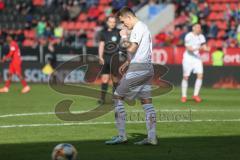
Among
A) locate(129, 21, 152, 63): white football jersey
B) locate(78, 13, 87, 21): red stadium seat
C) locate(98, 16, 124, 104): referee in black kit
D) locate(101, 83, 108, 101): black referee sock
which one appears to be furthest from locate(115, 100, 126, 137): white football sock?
locate(78, 13, 87, 21): red stadium seat

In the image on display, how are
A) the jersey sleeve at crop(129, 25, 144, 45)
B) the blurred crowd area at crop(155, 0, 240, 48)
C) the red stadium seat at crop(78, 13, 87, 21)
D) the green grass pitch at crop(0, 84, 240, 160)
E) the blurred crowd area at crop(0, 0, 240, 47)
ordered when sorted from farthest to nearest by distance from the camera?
the red stadium seat at crop(78, 13, 87, 21), the blurred crowd area at crop(0, 0, 240, 47), the blurred crowd area at crop(155, 0, 240, 48), the jersey sleeve at crop(129, 25, 144, 45), the green grass pitch at crop(0, 84, 240, 160)

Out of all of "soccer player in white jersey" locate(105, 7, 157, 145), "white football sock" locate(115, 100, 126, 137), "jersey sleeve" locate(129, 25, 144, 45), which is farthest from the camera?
"white football sock" locate(115, 100, 126, 137)

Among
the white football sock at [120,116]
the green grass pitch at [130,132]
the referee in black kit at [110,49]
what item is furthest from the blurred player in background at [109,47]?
the white football sock at [120,116]

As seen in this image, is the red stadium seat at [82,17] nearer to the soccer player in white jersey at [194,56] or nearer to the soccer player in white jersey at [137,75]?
the soccer player in white jersey at [194,56]

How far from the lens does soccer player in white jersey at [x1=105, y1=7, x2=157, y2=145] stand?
13.1 meters

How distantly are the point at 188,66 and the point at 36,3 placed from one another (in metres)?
24.0

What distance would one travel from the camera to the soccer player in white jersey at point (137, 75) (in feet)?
43.0

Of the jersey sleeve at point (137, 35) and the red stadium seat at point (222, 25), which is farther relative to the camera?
the red stadium seat at point (222, 25)

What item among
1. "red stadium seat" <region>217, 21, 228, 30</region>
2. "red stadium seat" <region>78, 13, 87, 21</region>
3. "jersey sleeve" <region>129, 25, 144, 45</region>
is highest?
"red stadium seat" <region>78, 13, 87, 21</region>

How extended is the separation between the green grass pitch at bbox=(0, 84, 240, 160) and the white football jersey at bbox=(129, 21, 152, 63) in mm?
1580

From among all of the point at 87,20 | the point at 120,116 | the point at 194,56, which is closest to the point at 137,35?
the point at 120,116

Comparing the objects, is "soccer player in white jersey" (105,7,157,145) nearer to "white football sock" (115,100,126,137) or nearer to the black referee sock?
"white football sock" (115,100,126,137)

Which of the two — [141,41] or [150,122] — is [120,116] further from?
[141,41]

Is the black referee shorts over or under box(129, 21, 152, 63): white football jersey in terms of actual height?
under
